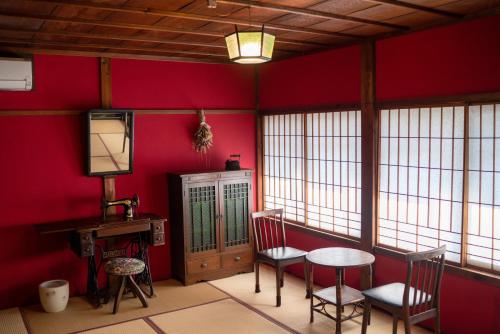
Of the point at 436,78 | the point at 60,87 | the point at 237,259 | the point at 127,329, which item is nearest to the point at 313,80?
the point at 436,78

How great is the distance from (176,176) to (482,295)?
336 cm

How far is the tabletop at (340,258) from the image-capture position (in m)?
4.07

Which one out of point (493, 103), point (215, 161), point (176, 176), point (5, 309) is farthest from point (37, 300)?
point (493, 103)

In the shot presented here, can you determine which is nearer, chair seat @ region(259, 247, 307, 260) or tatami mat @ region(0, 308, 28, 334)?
tatami mat @ region(0, 308, 28, 334)

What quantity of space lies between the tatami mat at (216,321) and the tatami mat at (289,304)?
18cm

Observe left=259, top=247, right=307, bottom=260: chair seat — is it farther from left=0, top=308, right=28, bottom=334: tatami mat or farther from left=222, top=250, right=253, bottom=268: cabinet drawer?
left=0, top=308, right=28, bottom=334: tatami mat

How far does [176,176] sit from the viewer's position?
5492 millimetres

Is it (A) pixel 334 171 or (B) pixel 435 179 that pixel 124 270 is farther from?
(B) pixel 435 179

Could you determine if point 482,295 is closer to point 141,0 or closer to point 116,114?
point 141,0

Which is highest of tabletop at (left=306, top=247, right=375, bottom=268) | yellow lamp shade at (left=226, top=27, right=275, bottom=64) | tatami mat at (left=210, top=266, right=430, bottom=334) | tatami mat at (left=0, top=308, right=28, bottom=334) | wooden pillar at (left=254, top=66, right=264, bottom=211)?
yellow lamp shade at (left=226, top=27, right=275, bottom=64)

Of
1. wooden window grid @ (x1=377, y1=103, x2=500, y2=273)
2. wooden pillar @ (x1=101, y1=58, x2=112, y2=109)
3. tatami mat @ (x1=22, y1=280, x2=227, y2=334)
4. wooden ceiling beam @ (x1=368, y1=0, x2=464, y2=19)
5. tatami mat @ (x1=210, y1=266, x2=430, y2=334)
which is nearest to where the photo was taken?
wooden ceiling beam @ (x1=368, y1=0, x2=464, y2=19)

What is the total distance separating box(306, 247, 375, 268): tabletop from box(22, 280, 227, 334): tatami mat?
1378 mm

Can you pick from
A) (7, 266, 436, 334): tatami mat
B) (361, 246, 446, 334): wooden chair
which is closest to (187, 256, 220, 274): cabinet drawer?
(7, 266, 436, 334): tatami mat

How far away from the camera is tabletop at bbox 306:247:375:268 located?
160 inches
